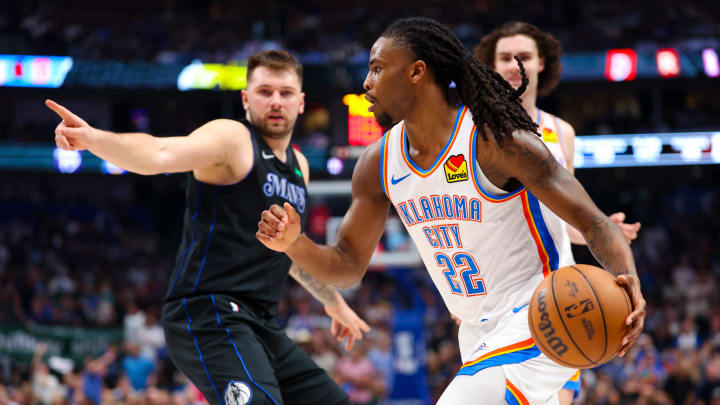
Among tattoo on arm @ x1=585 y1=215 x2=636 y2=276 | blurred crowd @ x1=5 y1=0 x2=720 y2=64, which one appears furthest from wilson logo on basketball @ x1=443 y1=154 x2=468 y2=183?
blurred crowd @ x1=5 y1=0 x2=720 y2=64

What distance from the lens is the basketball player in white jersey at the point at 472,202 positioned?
297 cm

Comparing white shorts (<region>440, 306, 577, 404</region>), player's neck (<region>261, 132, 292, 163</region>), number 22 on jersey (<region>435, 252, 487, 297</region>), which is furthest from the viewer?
player's neck (<region>261, 132, 292, 163</region>)

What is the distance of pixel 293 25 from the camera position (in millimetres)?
20094

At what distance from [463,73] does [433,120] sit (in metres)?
0.25

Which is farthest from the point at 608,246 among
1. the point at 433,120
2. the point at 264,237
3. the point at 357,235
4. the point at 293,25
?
the point at 293,25

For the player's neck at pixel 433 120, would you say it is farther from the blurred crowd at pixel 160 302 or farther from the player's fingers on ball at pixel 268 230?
the blurred crowd at pixel 160 302

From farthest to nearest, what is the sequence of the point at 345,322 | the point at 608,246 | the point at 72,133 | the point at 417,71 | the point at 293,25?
the point at 293,25, the point at 345,322, the point at 417,71, the point at 72,133, the point at 608,246

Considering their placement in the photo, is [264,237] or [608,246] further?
[264,237]

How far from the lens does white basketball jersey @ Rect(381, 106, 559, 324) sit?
3.17 metres

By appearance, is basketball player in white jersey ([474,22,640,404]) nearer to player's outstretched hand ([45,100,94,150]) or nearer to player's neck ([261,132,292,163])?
player's neck ([261,132,292,163])

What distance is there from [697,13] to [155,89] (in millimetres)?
12719

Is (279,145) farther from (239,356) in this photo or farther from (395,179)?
(239,356)

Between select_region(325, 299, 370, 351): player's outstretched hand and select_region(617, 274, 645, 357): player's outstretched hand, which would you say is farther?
select_region(325, 299, 370, 351): player's outstretched hand

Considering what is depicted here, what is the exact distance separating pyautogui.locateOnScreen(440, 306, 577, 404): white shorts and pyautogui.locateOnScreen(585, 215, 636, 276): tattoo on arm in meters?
0.43
